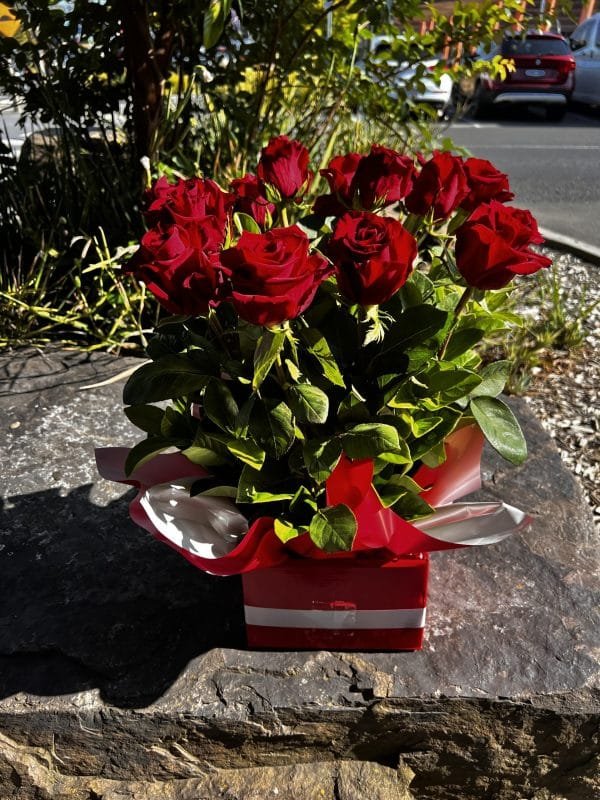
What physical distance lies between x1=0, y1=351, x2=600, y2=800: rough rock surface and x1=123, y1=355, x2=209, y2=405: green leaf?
52 cm

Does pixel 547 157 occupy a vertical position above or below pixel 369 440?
below

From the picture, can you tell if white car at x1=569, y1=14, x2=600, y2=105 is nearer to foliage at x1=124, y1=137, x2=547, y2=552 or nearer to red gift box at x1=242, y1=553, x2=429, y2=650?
foliage at x1=124, y1=137, x2=547, y2=552

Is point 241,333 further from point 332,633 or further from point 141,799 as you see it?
point 141,799

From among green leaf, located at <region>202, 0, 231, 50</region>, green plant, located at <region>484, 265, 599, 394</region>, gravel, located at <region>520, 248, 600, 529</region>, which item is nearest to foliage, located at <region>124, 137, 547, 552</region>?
green leaf, located at <region>202, 0, 231, 50</region>

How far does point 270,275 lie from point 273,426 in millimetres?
268

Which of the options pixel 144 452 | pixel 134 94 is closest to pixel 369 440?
pixel 144 452

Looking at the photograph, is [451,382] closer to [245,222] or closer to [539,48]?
[245,222]

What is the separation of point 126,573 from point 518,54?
12866 millimetres

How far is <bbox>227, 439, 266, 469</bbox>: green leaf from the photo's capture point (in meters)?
1.07

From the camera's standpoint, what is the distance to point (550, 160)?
8.15 meters

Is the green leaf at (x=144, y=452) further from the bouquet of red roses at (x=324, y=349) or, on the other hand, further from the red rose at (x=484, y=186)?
the red rose at (x=484, y=186)

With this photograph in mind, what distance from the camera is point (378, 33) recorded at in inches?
133

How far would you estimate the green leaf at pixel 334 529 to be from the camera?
1.07 meters

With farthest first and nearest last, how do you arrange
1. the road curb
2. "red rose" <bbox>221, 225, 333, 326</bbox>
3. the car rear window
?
the car rear window < the road curb < "red rose" <bbox>221, 225, 333, 326</bbox>
